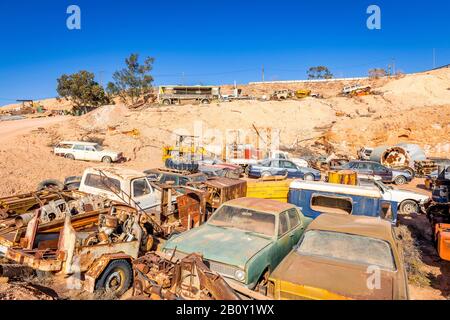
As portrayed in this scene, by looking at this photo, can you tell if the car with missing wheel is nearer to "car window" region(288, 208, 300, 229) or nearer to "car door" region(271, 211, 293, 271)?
"car window" region(288, 208, 300, 229)

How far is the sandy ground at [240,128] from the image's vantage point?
55.3 ft

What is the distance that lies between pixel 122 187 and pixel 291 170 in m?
12.0

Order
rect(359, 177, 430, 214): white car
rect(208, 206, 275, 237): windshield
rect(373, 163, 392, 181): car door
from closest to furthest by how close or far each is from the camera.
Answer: rect(208, 206, 275, 237): windshield < rect(359, 177, 430, 214): white car < rect(373, 163, 392, 181): car door

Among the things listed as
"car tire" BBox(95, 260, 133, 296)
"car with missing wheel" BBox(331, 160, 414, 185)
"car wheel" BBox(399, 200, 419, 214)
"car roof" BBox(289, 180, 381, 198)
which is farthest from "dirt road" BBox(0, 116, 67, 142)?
"car wheel" BBox(399, 200, 419, 214)

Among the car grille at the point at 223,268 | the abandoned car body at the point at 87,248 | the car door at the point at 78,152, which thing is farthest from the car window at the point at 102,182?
the car door at the point at 78,152

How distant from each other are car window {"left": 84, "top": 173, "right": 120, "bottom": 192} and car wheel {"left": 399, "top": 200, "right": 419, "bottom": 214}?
34.8ft

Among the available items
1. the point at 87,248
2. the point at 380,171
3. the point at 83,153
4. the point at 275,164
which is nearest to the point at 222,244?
the point at 87,248

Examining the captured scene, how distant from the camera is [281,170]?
18.0 metres

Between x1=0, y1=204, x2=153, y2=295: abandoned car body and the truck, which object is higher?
the truck

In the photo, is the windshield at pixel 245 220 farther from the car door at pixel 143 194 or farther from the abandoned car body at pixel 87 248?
the car door at pixel 143 194

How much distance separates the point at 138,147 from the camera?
26016 millimetres

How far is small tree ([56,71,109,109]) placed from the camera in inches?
1674

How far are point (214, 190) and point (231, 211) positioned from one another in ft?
9.30

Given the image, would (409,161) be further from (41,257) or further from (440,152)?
(41,257)
